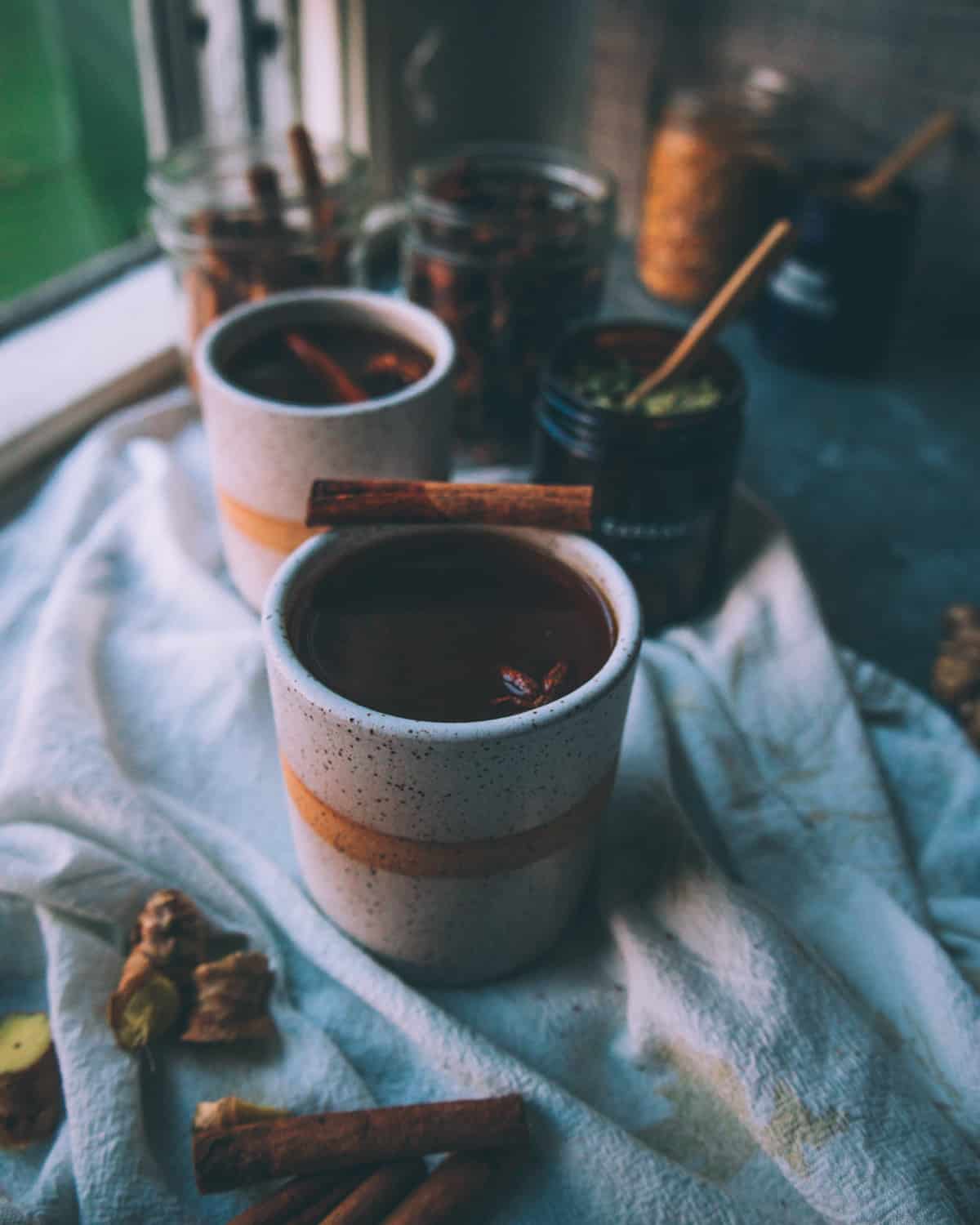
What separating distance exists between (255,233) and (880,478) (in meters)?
0.74

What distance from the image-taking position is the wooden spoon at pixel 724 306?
32.7 inches

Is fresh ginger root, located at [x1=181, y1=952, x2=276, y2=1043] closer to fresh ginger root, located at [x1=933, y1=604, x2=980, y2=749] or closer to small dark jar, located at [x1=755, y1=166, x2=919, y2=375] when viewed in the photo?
fresh ginger root, located at [x1=933, y1=604, x2=980, y2=749]

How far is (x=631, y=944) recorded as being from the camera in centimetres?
68

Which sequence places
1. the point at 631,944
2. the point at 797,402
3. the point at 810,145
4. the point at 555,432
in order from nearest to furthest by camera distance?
the point at 631,944 → the point at 555,432 → the point at 797,402 → the point at 810,145

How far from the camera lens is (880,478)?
47.4 inches

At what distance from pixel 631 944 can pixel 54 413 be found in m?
0.87

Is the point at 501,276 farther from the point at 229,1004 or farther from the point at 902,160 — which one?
the point at 229,1004

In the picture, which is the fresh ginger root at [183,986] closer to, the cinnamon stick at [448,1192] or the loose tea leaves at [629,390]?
the cinnamon stick at [448,1192]

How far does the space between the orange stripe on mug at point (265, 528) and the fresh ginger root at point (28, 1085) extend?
0.39 meters

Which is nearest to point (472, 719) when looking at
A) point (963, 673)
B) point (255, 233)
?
point (963, 673)

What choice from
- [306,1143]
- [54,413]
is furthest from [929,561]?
[54,413]

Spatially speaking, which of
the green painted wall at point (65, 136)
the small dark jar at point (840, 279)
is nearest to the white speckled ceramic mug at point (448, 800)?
the small dark jar at point (840, 279)

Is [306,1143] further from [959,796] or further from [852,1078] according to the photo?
[959,796]

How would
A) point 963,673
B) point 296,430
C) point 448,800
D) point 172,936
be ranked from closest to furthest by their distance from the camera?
point 448,800, point 172,936, point 296,430, point 963,673
